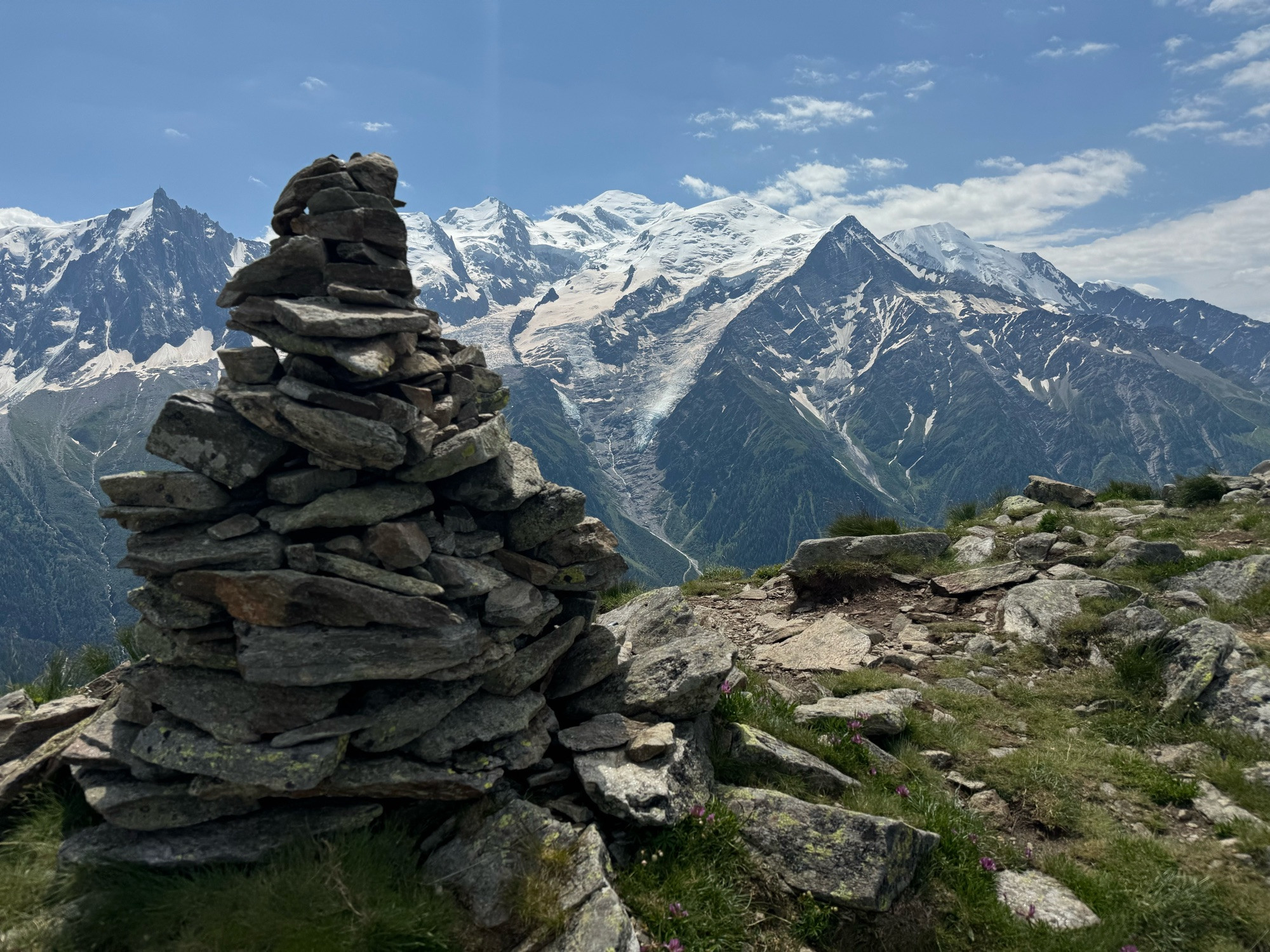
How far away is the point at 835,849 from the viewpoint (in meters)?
8.76

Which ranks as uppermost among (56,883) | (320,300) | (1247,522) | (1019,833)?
(320,300)

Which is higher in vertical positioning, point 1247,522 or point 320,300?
point 320,300

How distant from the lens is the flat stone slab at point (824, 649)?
15.6 m

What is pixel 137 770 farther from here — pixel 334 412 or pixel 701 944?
pixel 701 944

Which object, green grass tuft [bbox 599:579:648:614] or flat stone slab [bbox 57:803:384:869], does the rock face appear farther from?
flat stone slab [bbox 57:803:384:869]

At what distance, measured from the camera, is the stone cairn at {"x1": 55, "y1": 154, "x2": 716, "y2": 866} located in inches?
338

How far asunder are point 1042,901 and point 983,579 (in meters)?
12.0

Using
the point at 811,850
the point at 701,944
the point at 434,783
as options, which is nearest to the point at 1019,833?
the point at 811,850

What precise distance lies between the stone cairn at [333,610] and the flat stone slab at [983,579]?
448 inches

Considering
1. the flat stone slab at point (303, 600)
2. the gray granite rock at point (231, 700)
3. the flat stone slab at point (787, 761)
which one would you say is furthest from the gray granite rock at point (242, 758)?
the flat stone slab at point (787, 761)

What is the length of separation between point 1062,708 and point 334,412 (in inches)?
554

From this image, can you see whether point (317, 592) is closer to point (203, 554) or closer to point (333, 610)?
point (333, 610)

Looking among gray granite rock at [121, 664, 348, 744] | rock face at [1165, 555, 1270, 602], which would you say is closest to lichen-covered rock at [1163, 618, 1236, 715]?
rock face at [1165, 555, 1270, 602]

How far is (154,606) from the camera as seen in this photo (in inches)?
357
